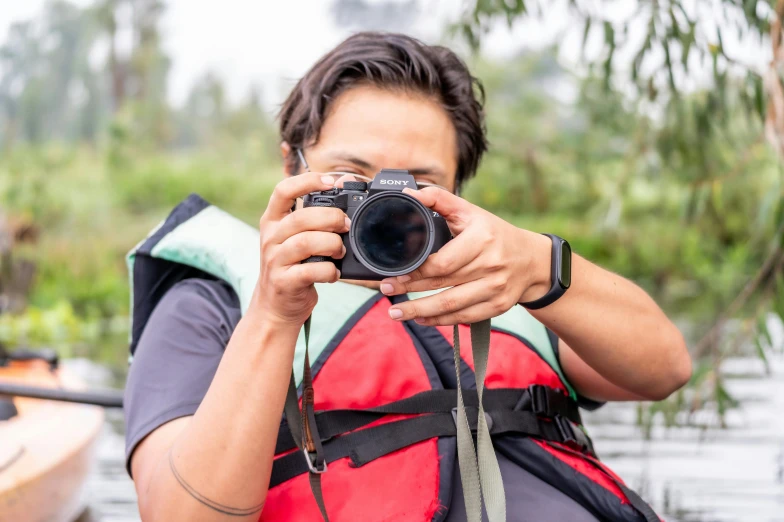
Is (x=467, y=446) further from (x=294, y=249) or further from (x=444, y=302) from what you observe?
(x=294, y=249)

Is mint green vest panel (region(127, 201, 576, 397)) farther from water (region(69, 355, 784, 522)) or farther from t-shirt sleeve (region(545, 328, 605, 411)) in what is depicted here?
water (region(69, 355, 784, 522))

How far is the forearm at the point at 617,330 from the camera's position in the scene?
1.18 metres

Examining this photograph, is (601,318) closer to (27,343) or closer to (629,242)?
(27,343)

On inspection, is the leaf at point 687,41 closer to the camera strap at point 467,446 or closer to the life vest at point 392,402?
the life vest at point 392,402

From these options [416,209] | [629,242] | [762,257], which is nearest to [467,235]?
[416,209]

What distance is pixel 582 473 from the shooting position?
4.30 ft

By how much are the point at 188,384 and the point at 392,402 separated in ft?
1.03

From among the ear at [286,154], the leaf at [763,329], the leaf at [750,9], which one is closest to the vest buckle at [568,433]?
the ear at [286,154]

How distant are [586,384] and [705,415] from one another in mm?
3180

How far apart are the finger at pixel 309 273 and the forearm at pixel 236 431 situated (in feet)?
0.28

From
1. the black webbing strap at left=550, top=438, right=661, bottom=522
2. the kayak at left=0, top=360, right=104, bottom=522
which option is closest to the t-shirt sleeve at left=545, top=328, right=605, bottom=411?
the black webbing strap at left=550, top=438, right=661, bottom=522

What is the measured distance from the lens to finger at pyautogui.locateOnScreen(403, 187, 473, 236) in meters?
1.04

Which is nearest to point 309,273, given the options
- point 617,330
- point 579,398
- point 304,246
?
point 304,246

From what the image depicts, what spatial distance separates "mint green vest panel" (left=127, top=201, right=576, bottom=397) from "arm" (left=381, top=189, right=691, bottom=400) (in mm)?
95
